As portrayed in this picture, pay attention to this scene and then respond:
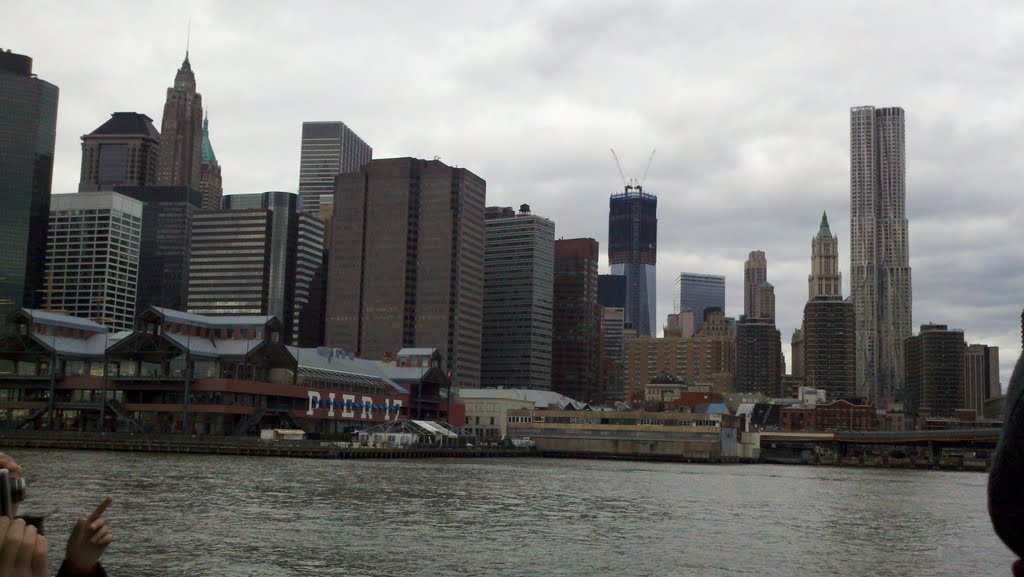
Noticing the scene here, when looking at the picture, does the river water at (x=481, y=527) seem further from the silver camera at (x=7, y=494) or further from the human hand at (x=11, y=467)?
the silver camera at (x=7, y=494)

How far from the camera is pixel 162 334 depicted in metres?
152

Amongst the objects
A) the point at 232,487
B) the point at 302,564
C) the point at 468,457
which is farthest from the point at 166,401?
the point at 302,564

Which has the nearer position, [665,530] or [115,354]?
[665,530]

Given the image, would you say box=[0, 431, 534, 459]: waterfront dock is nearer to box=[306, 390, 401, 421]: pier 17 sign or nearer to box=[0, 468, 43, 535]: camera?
box=[306, 390, 401, 421]: pier 17 sign

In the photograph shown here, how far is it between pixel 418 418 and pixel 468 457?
89.8ft

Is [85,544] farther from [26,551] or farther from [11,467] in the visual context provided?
[26,551]

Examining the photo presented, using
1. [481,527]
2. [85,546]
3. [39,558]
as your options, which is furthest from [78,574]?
[481,527]

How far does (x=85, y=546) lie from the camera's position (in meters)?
6.42

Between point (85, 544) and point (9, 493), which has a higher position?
point (9, 493)

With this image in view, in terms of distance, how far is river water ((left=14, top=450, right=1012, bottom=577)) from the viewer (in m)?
40.8

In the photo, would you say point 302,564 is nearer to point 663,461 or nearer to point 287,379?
point 287,379

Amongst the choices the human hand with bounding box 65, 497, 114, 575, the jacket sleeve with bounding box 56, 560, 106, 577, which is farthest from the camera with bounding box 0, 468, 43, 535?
the jacket sleeve with bounding box 56, 560, 106, 577

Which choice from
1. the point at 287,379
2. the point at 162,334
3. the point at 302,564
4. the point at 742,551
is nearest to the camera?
the point at 302,564

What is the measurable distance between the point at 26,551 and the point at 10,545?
0.08 m
